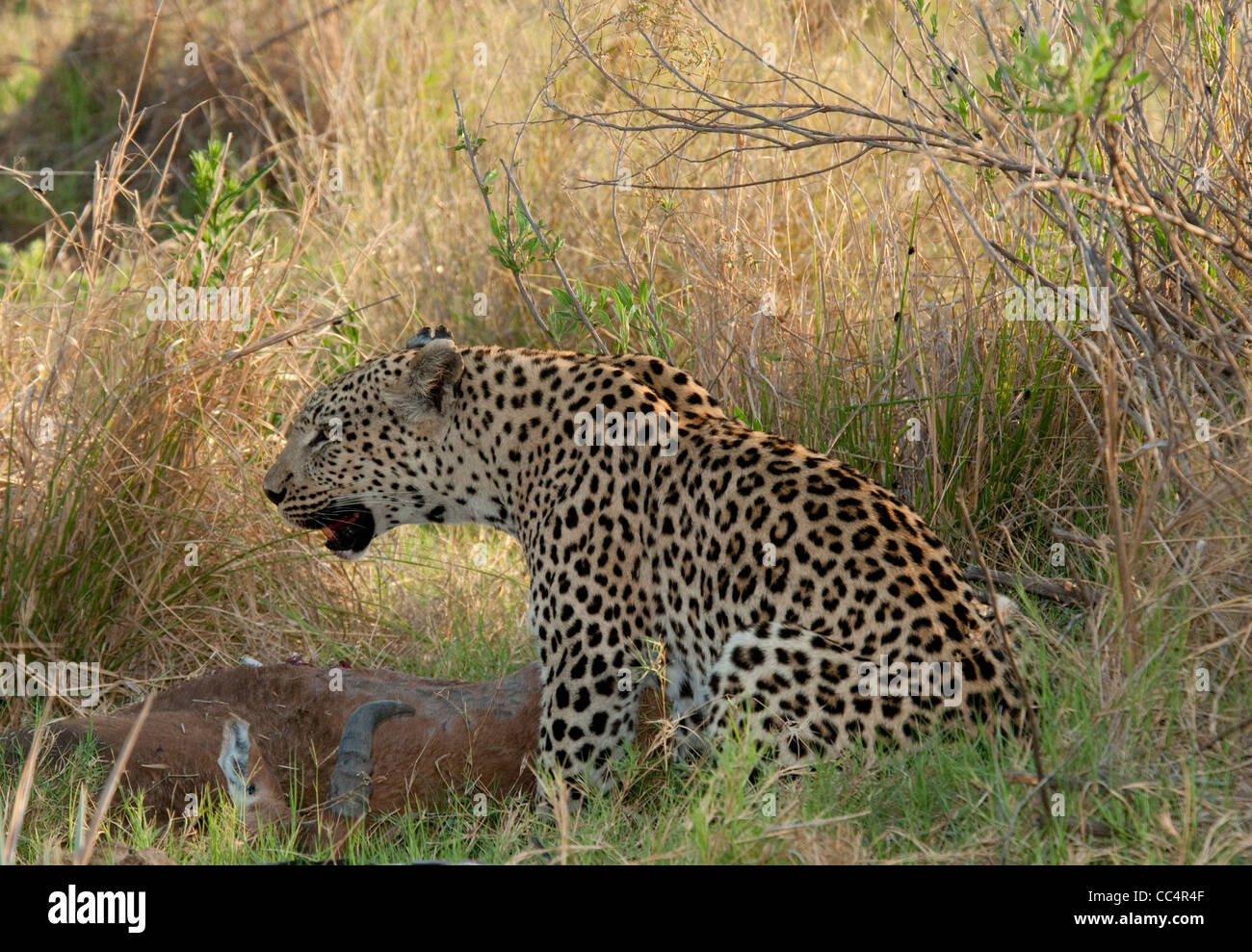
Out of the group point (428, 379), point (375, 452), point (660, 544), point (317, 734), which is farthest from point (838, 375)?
point (317, 734)

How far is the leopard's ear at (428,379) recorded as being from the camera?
5.32 metres

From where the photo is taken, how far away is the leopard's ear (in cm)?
532

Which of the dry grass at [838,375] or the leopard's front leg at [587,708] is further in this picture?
the leopard's front leg at [587,708]

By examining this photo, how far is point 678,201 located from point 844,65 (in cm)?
231

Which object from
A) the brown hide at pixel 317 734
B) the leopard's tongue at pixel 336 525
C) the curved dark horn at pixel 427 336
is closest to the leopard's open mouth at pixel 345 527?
the leopard's tongue at pixel 336 525

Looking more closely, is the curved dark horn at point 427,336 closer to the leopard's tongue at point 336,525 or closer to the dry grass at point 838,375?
the leopard's tongue at point 336,525

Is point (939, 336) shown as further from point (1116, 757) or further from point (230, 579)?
point (230, 579)

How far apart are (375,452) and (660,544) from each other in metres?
1.20

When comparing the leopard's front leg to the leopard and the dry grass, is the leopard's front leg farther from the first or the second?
the dry grass

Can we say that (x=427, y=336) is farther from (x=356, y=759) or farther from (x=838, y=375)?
(x=838, y=375)

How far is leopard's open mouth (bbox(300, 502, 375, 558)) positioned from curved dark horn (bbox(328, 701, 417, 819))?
2.15 ft

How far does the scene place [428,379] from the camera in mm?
5371

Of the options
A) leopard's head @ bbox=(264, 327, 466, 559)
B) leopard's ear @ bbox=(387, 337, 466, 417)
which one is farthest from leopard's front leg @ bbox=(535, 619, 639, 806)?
leopard's ear @ bbox=(387, 337, 466, 417)

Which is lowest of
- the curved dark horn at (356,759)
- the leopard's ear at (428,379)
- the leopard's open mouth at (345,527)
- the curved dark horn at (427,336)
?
the curved dark horn at (356,759)
